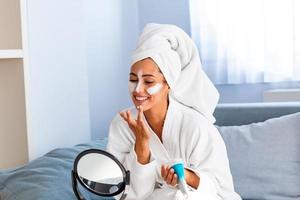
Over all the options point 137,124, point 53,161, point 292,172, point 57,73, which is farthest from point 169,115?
point 57,73

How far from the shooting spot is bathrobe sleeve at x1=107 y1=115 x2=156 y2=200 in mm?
1148

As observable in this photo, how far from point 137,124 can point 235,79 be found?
1.65 metres

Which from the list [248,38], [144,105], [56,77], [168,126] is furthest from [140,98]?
[248,38]

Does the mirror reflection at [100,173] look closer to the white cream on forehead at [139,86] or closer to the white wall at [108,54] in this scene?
the white cream on forehead at [139,86]

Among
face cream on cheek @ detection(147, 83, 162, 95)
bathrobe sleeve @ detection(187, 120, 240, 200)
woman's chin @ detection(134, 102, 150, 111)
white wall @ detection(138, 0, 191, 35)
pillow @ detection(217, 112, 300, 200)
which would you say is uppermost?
white wall @ detection(138, 0, 191, 35)

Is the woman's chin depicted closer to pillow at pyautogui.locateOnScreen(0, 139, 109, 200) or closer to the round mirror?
the round mirror

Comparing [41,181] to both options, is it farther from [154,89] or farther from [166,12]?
[166,12]

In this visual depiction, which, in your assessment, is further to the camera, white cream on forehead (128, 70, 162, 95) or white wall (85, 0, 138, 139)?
white wall (85, 0, 138, 139)

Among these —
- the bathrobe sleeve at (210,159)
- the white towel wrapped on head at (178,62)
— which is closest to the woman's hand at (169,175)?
the bathrobe sleeve at (210,159)

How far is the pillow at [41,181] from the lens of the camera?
4.74ft

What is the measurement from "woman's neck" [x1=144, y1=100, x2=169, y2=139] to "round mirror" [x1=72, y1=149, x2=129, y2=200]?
0.21 m

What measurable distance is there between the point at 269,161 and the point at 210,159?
0.58m

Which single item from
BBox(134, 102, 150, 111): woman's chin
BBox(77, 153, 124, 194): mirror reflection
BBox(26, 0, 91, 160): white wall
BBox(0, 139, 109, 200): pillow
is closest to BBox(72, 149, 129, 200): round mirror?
BBox(77, 153, 124, 194): mirror reflection

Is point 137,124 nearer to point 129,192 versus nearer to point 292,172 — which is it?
point 129,192
